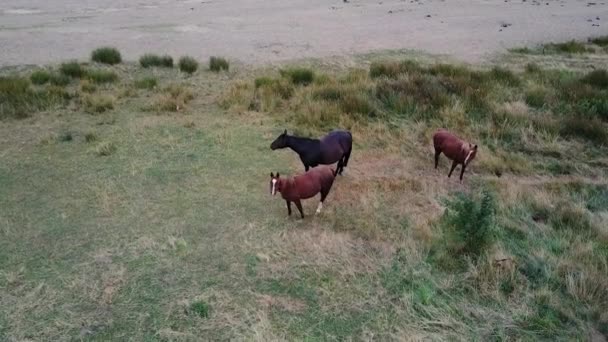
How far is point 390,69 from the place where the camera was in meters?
13.7

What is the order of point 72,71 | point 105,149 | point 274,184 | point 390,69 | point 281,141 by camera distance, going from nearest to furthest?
point 274,184 < point 281,141 < point 105,149 < point 72,71 < point 390,69

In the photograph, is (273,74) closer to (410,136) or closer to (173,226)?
(410,136)

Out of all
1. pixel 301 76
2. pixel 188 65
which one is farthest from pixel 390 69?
pixel 188 65

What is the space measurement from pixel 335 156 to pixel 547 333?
3.43 m

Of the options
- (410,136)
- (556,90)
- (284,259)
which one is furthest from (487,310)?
(556,90)

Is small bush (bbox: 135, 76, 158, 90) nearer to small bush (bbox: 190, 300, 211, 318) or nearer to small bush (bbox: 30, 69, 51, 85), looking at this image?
small bush (bbox: 30, 69, 51, 85)

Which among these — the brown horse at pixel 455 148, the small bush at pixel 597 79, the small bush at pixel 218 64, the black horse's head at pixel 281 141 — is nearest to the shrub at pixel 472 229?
the brown horse at pixel 455 148

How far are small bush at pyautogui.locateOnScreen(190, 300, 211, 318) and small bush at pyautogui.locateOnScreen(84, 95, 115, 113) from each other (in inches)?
266

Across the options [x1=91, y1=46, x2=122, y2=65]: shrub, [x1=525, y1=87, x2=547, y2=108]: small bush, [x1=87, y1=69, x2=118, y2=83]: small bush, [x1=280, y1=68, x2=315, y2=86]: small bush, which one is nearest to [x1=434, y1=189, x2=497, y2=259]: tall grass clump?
[x1=525, y1=87, x2=547, y2=108]: small bush

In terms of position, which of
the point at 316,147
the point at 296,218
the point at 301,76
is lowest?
the point at 296,218

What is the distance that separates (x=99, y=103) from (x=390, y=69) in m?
6.87

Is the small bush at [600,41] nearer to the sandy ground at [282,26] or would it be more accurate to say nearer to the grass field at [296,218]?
the sandy ground at [282,26]

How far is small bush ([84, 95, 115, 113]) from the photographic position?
10.8 meters

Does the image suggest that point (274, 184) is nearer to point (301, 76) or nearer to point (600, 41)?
point (301, 76)
